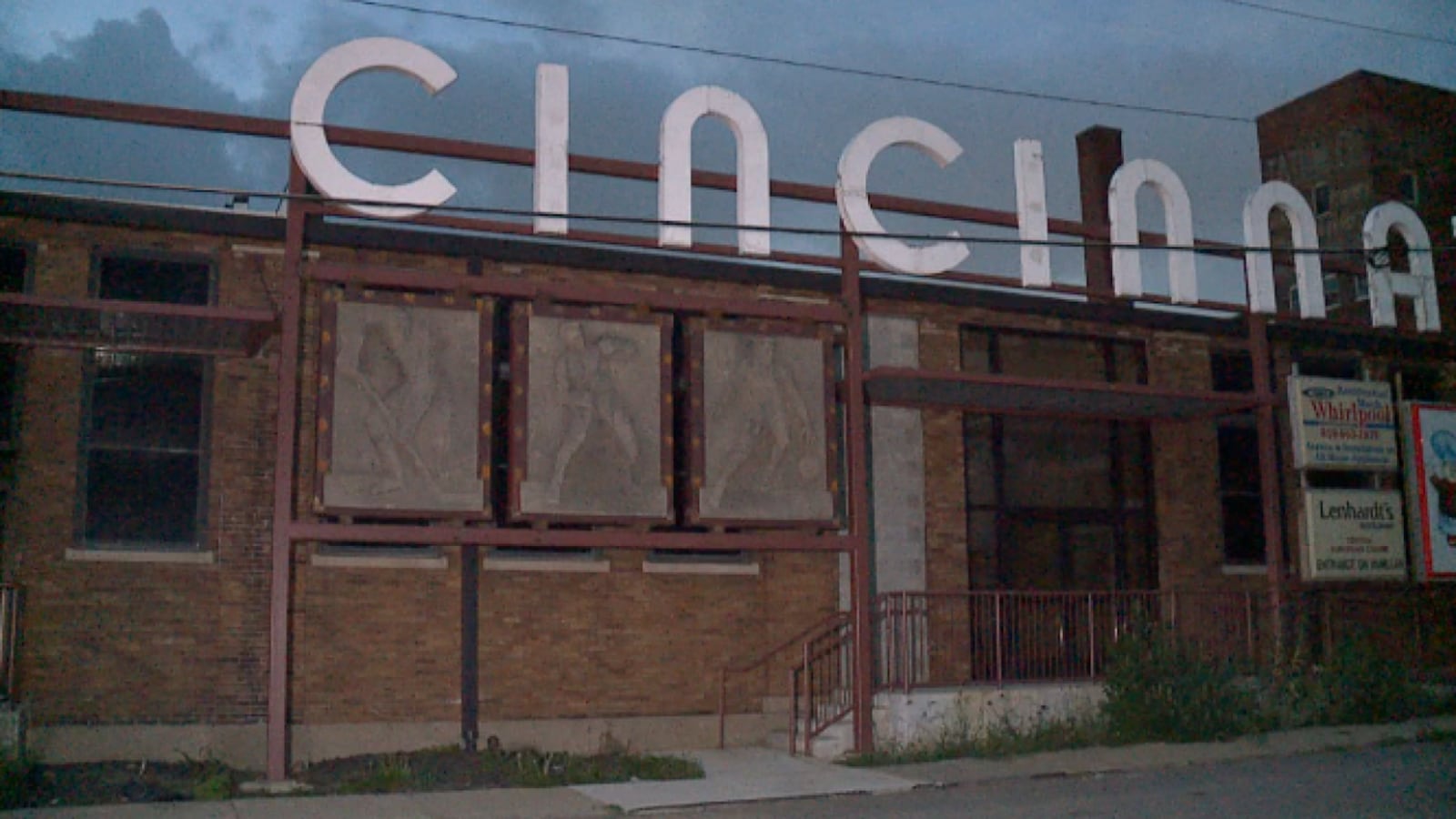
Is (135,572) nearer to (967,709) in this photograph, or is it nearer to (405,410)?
(405,410)

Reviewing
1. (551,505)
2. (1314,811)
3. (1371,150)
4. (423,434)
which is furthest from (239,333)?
(1371,150)

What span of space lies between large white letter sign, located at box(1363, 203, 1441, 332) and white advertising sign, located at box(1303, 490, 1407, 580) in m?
2.63

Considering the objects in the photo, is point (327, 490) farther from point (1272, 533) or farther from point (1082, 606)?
point (1272, 533)

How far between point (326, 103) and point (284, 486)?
3988 millimetres

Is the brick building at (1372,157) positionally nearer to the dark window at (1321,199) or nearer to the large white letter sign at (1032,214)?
the dark window at (1321,199)

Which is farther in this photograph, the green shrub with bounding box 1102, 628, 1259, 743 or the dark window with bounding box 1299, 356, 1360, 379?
the dark window with bounding box 1299, 356, 1360, 379

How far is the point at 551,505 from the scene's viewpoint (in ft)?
48.0

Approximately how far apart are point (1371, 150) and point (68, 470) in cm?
2871

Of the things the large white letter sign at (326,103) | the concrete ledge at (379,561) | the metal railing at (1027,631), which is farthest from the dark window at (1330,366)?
the large white letter sign at (326,103)

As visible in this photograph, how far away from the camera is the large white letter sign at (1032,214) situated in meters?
17.1

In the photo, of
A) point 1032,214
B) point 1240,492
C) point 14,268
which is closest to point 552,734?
point 14,268

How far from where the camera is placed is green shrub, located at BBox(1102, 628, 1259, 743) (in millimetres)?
16406

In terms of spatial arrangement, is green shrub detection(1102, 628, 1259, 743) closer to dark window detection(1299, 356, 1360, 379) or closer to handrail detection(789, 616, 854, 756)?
handrail detection(789, 616, 854, 756)

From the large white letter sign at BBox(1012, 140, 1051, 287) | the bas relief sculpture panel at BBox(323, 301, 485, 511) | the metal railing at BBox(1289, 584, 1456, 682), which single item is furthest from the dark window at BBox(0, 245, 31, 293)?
the metal railing at BBox(1289, 584, 1456, 682)
